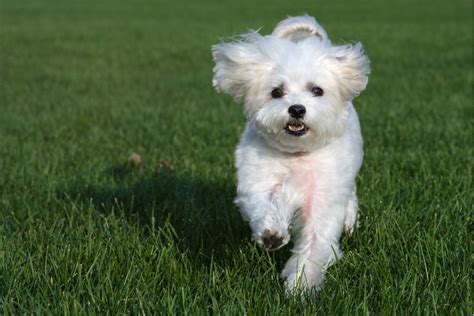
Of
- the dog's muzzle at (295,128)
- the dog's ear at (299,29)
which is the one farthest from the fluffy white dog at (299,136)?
the dog's ear at (299,29)

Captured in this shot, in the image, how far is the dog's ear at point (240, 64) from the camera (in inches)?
184

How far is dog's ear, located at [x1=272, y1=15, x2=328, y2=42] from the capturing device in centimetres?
529

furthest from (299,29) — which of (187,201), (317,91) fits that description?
(187,201)

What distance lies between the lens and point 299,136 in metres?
4.36

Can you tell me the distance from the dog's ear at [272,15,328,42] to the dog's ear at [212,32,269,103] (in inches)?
17.9

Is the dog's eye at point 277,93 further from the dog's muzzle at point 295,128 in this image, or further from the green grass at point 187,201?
the green grass at point 187,201

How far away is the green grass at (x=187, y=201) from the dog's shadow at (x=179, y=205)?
17 millimetres

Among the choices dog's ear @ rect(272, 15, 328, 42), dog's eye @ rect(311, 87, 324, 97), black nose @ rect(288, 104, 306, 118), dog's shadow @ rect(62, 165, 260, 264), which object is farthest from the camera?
dog's ear @ rect(272, 15, 328, 42)

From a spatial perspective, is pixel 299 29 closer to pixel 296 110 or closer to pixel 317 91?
pixel 317 91

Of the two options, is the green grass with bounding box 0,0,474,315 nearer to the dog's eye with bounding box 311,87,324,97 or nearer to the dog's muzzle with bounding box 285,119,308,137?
the dog's muzzle with bounding box 285,119,308,137

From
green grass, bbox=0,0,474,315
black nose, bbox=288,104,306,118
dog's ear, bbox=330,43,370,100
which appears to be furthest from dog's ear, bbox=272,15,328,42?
black nose, bbox=288,104,306,118

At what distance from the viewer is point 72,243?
452cm

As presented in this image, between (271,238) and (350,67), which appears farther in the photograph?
(350,67)

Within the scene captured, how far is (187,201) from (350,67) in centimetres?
163
